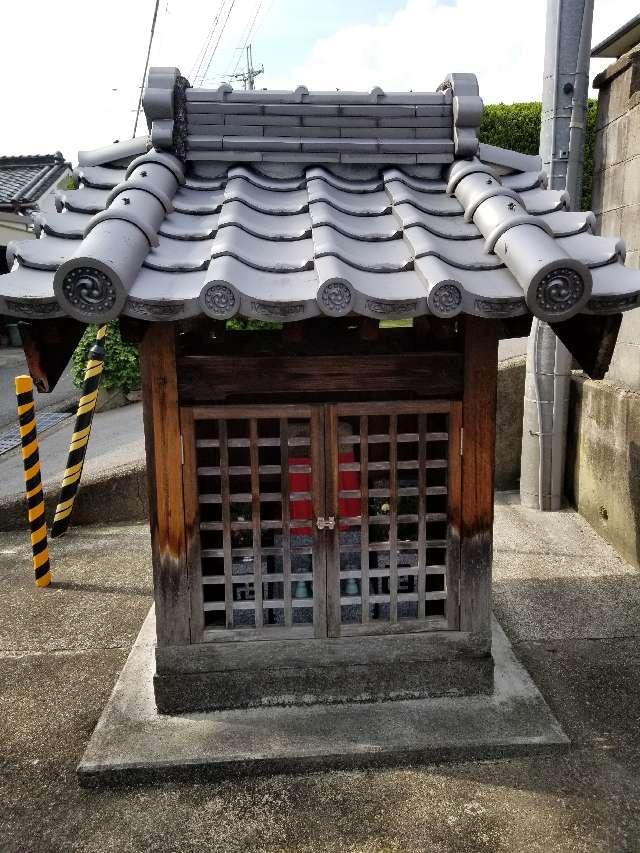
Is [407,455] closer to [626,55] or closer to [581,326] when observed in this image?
[581,326]

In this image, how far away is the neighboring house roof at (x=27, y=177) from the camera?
24.5 meters

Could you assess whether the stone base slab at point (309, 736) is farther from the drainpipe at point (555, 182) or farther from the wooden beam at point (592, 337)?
the drainpipe at point (555, 182)

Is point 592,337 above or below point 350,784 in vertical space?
above

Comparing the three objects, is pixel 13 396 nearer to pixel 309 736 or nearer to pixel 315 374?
pixel 315 374

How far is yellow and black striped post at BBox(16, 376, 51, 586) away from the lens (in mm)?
6871

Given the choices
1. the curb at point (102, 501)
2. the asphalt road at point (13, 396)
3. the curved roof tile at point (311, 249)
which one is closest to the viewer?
the curved roof tile at point (311, 249)

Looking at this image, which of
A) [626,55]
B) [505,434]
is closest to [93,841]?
[505,434]

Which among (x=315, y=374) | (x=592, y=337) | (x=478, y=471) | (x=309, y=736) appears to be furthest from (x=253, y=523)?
(x=592, y=337)

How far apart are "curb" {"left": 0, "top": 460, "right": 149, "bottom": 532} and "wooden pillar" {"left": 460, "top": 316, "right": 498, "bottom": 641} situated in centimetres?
546

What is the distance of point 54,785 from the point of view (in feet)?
13.3

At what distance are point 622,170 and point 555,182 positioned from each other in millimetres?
773

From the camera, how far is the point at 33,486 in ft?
23.3

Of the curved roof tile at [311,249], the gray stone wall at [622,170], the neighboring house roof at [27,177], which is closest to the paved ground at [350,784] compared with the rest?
the gray stone wall at [622,170]

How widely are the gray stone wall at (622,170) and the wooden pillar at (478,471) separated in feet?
12.3
